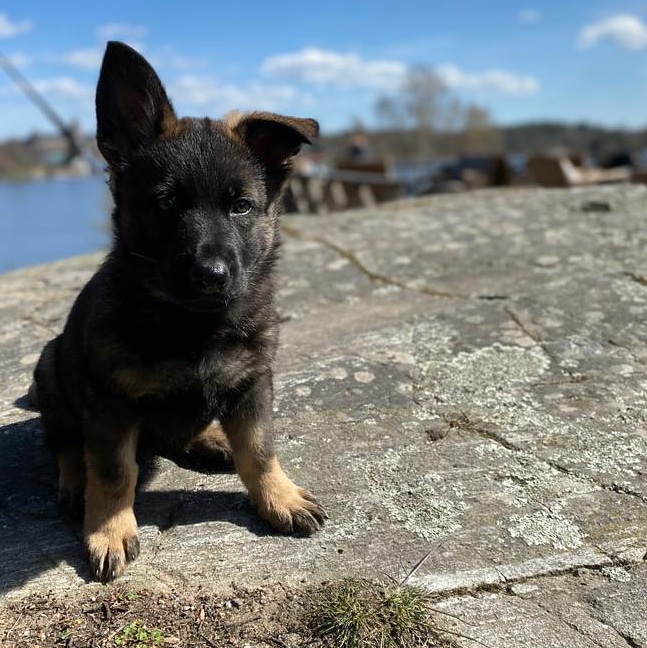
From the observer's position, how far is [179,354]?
9.14ft

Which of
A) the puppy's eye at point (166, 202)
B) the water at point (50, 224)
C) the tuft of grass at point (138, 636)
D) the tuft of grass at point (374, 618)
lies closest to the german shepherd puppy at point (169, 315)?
the puppy's eye at point (166, 202)

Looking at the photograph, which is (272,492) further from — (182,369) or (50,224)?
(50,224)

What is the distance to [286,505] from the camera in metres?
2.85

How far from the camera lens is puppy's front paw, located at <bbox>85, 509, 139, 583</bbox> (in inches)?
101

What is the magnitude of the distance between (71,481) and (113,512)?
0.45 meters

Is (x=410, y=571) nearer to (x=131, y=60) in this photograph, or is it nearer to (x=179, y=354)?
(x=179, y=354)

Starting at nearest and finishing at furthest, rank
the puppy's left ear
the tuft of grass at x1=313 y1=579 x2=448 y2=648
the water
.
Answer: the tuft of grass at x1=313 y1=579 x2=448 y2=648
the puppy's left ear
the water

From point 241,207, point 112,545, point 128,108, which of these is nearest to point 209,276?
point 241,207

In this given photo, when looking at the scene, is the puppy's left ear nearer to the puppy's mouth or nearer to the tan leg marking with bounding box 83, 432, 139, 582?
the puppy's mouth

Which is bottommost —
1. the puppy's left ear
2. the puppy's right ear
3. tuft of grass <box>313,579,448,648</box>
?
tuft of grass <box>313,579,448,648</box>

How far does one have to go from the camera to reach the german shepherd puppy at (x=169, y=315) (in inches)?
107

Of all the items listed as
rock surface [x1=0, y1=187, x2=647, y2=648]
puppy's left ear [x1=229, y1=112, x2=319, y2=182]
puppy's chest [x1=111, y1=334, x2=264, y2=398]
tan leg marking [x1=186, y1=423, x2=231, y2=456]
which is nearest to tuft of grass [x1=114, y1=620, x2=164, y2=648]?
rock surface [x1=0, y1=187, x2=647, y2=648]

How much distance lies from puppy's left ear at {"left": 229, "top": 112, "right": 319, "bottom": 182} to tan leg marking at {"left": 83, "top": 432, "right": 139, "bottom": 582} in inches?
55.1

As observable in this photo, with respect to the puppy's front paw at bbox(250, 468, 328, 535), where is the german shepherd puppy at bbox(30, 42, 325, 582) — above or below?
above
